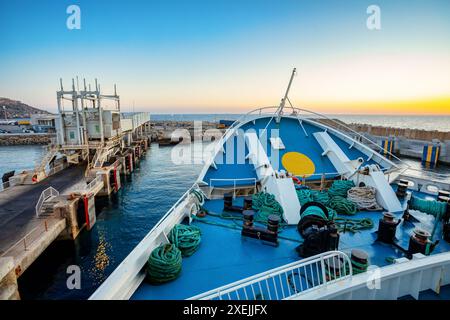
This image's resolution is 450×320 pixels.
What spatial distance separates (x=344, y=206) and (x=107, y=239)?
40.6ft

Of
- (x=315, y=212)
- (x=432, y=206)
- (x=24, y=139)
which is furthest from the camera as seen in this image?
(x=24, y=139)

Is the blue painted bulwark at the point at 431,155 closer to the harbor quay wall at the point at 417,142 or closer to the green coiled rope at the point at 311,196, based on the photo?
the harbor quay wall at the point at 417,142

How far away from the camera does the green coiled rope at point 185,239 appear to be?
5262 mm

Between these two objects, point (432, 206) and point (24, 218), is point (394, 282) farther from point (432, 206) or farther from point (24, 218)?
point (24, 218)

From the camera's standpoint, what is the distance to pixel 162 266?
4352 mm

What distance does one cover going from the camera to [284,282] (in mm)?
4418

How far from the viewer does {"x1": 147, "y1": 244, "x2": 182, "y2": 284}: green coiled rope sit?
4.34 m

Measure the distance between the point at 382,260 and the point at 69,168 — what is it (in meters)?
23.8

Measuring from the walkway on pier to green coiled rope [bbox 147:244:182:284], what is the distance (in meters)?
7.64

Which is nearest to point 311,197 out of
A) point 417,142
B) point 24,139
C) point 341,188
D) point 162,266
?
point 341,188

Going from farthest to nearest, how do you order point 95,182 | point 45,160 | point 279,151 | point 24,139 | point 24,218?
point 24,139, point 45,160, point 95,182, point 279,151, point 24,218

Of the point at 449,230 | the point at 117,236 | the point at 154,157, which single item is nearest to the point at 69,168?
the point at 117,236

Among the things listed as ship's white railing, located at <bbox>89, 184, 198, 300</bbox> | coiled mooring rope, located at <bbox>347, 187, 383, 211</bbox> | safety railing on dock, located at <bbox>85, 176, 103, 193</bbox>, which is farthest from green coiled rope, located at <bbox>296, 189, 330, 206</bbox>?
safety railing on dock, located at <bbox>85, 176, 103, 193</bbox>
